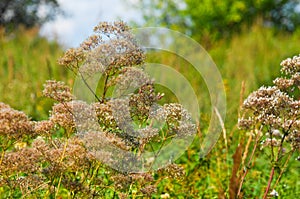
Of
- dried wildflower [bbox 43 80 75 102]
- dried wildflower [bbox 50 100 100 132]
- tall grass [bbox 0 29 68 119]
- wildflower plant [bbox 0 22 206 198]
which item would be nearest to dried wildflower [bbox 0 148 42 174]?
wildflower plant [bbox 0 22 206 198]

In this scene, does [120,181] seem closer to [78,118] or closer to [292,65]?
[78,118]

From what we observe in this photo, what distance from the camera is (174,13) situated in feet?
75.2

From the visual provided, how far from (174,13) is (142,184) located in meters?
20.4

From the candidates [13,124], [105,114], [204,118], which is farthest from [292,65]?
[204,118]

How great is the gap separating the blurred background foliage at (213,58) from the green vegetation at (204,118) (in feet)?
0.04

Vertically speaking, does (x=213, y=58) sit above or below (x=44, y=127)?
above

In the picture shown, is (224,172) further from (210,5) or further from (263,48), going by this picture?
(210,5)

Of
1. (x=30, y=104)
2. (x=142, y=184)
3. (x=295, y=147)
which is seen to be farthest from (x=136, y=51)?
(x=30, y=104)

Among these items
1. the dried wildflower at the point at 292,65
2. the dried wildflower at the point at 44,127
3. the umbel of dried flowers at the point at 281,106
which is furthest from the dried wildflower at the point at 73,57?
the dried wildflower at the point at 292,65

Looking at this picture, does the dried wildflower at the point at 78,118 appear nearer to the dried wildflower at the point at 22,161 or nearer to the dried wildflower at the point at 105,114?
the dried wildflower at the point at 105,114

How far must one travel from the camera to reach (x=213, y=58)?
1221 centimetres

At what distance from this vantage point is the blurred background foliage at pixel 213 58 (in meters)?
5.00

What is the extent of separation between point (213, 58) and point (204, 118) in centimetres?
672

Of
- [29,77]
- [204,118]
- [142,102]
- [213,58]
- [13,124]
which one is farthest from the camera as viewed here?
[213,58]
